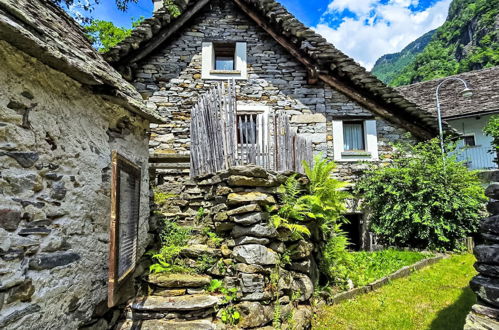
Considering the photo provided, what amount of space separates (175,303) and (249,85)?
6551mm

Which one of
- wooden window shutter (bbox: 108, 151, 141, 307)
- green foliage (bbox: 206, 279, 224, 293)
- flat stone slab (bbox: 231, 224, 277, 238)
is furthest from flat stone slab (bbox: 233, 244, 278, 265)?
wooden window shutter (bbox: 108, 151, 141, 307)

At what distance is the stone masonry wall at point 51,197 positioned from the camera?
2.14m

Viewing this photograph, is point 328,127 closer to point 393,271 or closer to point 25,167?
point 393,271

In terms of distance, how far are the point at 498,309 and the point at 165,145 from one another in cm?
733

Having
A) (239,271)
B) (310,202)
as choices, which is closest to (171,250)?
(239,271)

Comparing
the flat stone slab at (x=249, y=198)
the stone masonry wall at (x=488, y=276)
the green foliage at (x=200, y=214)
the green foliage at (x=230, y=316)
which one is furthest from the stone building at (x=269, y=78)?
the stone masonry wall at (x=488, y=276)

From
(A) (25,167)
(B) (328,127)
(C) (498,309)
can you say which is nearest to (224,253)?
(A) (25,167)

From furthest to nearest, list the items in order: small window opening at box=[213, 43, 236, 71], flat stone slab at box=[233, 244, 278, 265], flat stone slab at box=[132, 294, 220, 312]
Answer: small window opening at box=[213, 43, 236, 71] < flat stone slab at box=[233, 244, 278, 265] < flat stone slab at box=[132, 294, 220, 312]

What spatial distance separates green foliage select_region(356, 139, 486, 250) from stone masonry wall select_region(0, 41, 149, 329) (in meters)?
7.31

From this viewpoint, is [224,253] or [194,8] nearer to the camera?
[224,253]

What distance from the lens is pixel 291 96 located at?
8.53m

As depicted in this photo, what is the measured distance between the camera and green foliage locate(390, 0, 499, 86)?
2731 cm

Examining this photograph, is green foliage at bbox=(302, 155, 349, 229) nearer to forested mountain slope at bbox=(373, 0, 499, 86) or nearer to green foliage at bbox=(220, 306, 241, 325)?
green foliage at bbox=(220, 306, 241, 325)

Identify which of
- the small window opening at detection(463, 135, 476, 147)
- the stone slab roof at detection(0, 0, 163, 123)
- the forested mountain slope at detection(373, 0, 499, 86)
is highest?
the forested mountain slope at detection(373, 0, 499, 86)
